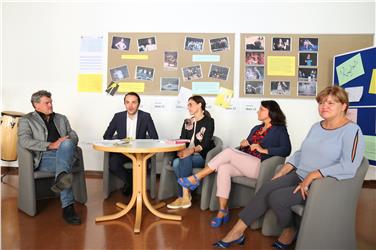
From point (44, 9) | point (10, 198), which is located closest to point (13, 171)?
point (10, 198)

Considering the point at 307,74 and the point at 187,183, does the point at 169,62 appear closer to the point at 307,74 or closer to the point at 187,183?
the point at 307,74

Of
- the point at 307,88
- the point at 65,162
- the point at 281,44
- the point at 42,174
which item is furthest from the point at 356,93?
the point at 42,174

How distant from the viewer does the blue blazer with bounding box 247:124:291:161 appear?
2736mm

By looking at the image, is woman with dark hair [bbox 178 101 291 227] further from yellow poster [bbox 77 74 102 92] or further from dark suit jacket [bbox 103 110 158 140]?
yellow poster [bbox 77 74 102 92]

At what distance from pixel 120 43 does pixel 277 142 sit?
261cm

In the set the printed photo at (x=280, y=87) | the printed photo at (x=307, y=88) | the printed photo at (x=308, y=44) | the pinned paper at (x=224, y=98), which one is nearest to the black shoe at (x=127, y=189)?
the pinned paper at (x=224, y=98)

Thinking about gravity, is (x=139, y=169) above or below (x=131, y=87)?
below

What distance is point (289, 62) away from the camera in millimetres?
4230

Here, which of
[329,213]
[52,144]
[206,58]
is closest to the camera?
[329,213]

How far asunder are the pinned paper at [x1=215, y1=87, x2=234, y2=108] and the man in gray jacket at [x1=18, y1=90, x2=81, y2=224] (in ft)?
6.42

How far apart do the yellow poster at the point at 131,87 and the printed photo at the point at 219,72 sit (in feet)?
3.11

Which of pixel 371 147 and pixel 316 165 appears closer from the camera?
pixel 316 165

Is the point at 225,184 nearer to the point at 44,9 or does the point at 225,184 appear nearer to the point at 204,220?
the point at 204,220

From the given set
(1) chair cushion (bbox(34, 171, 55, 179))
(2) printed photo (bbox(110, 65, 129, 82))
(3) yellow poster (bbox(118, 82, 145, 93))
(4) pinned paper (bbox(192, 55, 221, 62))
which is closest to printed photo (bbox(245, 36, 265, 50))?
(4) pinned paper (bbox(192, 55, 221, 62))
